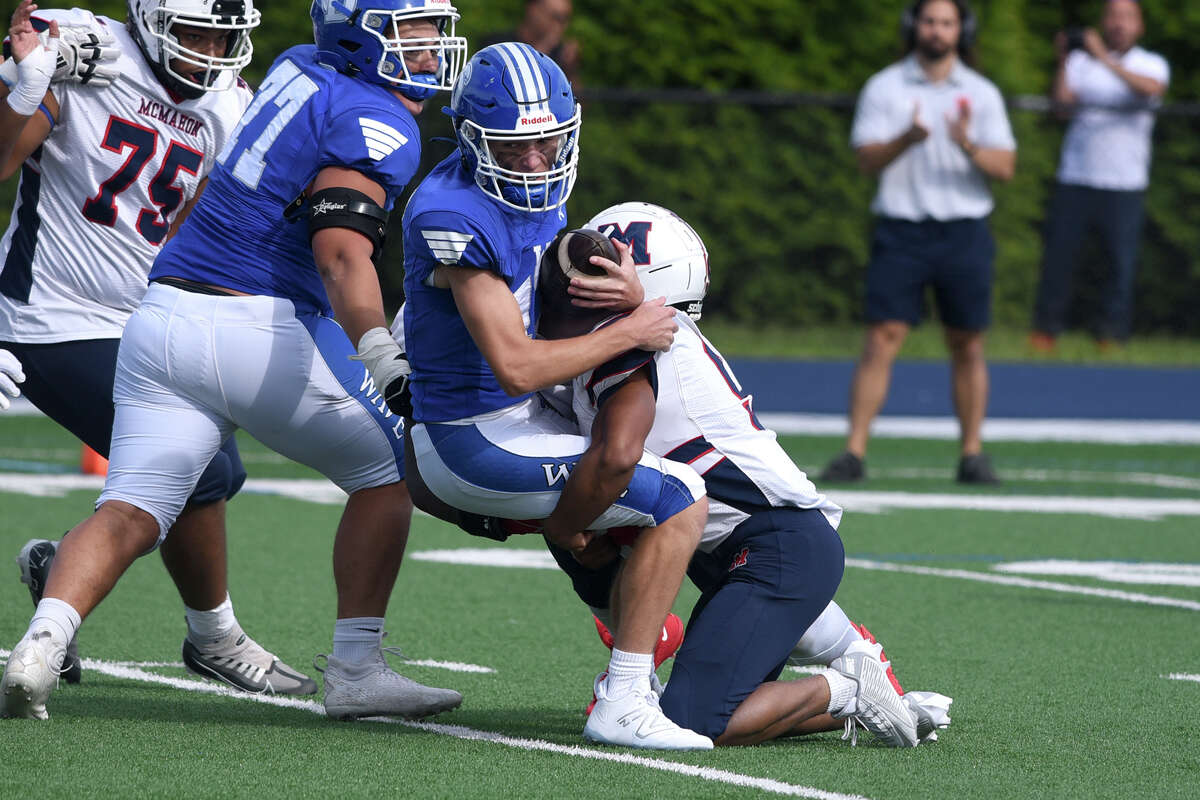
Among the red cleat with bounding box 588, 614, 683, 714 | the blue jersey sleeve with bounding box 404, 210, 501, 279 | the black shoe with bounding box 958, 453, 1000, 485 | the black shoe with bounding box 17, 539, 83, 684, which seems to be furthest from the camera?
the black shoe with bounding box 958, 453, 1000, 485

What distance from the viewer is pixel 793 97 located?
13.8 m

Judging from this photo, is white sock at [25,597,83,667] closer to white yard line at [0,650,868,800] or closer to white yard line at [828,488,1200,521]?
white yard line at [0,650,868,800]

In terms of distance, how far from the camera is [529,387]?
408 centimetres

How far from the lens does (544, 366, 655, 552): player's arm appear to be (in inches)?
161

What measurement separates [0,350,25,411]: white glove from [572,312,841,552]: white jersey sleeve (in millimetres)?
1247

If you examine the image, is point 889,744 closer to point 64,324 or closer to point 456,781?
point 456,781

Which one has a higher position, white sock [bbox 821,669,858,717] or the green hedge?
white sock [bbox 821,669,858,717]

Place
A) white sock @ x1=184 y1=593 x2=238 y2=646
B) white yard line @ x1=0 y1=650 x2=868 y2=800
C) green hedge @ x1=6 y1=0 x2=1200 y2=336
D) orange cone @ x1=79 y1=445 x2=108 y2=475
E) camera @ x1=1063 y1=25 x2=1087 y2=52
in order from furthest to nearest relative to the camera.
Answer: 1. green hedge @ x1=6 y1=0 x2=1200 y2=336
2. camera @ x1=1063 y1=25 x2=1087 y2=52
3. orange cone @ x1=79 y1=445 x2=108 y2=475
4. white sock @ x1=184 y1=593 x2=238 y2=646
5. white yard line @ x1=0 y1=650 x2=868 y2=800

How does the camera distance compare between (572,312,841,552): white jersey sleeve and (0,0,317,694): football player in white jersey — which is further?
(0,0,317,694): football player in white jersey

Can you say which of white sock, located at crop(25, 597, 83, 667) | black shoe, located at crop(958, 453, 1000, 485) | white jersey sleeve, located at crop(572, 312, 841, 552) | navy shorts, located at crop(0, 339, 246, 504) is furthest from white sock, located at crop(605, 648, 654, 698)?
black shoe, located at crop(958, 453, 1000, 485)

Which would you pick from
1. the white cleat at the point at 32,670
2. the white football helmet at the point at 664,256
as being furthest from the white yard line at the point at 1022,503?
the white cleat at the point at 32,670

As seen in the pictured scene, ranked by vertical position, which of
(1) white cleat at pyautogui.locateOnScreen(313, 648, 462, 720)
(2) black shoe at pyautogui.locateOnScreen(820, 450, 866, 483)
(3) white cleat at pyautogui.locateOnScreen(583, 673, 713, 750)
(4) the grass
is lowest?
(4) the grass

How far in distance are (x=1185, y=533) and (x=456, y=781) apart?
5.23 meters

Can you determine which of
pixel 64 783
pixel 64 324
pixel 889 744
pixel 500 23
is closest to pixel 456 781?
pixel 64 783
